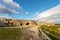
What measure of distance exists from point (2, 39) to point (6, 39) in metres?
0.79

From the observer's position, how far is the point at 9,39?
36.5m

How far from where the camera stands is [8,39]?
36469 millimetres

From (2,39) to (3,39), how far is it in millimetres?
196

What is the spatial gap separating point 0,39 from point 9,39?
178 centimetres

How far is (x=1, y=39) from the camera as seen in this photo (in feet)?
119

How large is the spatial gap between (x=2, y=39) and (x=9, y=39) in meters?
1.38

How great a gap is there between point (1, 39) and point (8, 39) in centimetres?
139

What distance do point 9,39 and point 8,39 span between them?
20cm

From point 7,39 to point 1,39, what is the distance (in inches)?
47.0

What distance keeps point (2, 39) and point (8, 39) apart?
3.88 feet

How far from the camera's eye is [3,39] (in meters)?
36.3

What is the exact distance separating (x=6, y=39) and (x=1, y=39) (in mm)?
998

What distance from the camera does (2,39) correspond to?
36250 millimetres
